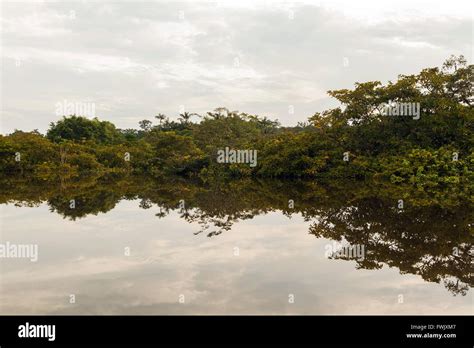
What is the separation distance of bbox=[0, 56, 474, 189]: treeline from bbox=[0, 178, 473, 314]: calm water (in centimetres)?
799

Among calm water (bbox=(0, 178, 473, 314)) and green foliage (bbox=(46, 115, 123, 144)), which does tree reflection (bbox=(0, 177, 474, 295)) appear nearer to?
calm water (bbox=(0, 178, 473, 314))

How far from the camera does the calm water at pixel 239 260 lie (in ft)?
16.4

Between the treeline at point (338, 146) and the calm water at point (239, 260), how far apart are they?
7.99m

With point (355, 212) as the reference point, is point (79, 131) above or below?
above

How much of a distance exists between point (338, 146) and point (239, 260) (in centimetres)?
1736

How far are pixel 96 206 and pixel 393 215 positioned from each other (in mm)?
7788

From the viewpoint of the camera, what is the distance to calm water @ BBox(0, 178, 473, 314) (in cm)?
501

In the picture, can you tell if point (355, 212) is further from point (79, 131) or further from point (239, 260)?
point (79, 131)

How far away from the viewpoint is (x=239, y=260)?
22.8 feet

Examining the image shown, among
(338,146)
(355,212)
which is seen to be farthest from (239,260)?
(338,146)

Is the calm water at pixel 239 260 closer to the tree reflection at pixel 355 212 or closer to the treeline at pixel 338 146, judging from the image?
the tree reflection at pixel 355 212

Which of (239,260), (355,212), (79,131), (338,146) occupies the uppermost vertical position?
(79,131)
